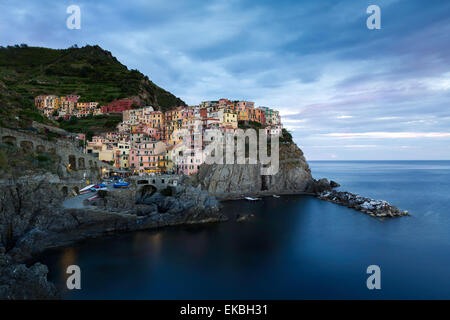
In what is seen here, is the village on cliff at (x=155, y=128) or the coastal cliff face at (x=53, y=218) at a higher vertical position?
the village on cliff at (x=155, y=128)

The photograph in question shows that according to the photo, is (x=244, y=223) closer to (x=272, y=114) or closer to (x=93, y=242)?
(x=93, y=242)

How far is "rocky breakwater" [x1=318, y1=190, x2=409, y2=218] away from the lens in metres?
37.3

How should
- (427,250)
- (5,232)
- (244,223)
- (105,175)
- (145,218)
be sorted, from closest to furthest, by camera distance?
(5,232), (427,250), (145,218), (244,223), (105,175)

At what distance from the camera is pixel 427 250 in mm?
25344

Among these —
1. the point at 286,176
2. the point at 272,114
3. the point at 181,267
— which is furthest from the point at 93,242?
the point at 272,114

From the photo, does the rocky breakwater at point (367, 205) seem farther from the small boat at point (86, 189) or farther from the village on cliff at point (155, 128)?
the small boat at point (86, 189)

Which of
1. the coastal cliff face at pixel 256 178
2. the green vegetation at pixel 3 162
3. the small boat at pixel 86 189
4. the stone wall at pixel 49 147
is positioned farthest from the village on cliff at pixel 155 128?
the green vegetation at pixel 3 162

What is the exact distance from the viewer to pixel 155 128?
191 ft

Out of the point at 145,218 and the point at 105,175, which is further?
the point at 105,175

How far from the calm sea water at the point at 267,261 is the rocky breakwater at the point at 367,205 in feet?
7.97

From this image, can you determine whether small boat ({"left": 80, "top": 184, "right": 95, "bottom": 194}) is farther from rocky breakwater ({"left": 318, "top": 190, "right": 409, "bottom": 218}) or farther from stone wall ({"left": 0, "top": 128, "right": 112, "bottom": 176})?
rocky breakwater ({"left": 318, "top": 190, "right": 409, "bottom": 218})

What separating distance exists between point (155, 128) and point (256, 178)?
25648 millimetres

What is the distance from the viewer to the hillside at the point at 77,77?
75.6 m

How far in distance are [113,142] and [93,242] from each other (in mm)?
27586
